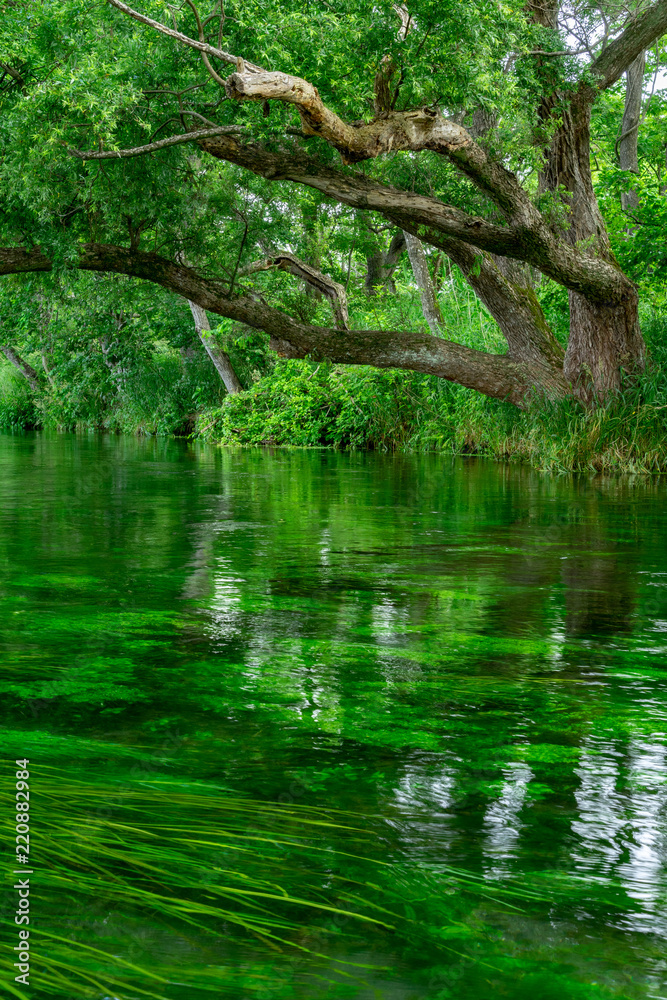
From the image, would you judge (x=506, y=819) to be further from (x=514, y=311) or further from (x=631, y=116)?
(x=631, y=116)

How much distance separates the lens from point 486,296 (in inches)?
632

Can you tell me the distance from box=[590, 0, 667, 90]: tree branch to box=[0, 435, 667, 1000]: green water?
36.7 feet

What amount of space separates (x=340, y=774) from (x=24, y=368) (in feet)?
134

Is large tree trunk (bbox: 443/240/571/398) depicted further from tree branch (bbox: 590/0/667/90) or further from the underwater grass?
the underwater grass

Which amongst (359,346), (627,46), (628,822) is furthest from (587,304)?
(628,822)

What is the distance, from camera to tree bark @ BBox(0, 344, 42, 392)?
4047 centimetres

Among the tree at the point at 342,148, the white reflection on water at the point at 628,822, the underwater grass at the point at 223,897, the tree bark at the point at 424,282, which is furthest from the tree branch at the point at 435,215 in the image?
the underwater grass at the point at 223,897

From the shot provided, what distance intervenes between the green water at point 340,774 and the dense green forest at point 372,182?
7757mm

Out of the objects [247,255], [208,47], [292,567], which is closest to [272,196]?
[247,255]

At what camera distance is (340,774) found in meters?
2.48

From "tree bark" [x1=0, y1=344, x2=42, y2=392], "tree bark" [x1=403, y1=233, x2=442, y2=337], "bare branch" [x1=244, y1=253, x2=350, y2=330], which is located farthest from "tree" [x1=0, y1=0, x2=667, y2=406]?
"tree bark" [x1=0, y1=344, x2=42, y2=392]

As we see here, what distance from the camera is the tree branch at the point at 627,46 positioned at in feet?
48.6

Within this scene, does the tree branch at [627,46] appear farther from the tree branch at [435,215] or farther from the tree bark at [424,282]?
the tree bark at [424,282]

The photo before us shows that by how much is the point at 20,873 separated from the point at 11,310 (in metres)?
18.0
